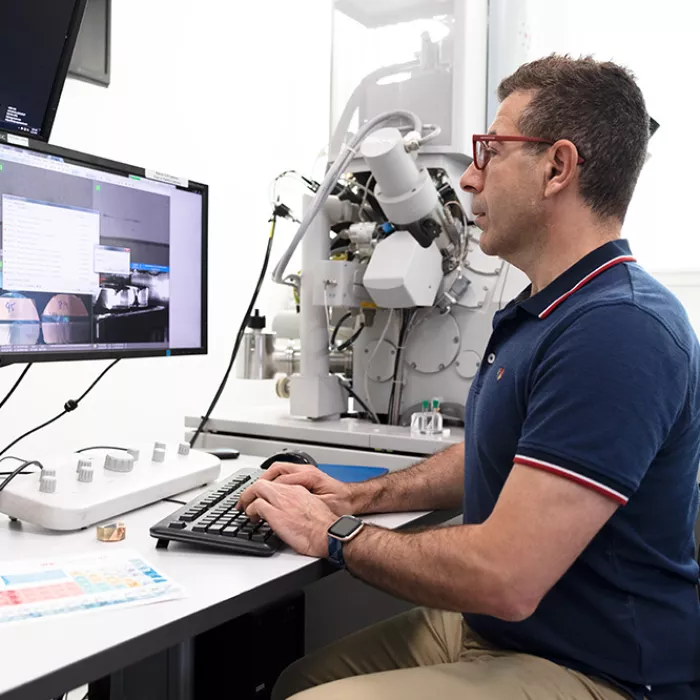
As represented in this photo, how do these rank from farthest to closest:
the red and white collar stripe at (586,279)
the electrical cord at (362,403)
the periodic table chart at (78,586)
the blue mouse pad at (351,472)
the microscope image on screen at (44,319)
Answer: the electrical cord at (362,403) → the blue mouse pad at (351,472) → the microscope image on screen at (44,319) → the red and white collar stripe at (586,279) → the periodic table chart at (78,586)

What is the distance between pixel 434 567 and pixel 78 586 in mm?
411

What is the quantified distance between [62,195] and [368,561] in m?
0.77

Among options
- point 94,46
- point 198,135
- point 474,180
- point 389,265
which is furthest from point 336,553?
point 198,135

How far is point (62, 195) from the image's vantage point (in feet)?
4.15

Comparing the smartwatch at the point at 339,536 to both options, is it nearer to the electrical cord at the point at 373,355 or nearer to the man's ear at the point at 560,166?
the man's ear at the point at 560,166

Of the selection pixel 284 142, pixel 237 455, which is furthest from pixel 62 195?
pixel 284 142

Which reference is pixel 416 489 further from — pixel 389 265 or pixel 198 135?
pixel 198 135

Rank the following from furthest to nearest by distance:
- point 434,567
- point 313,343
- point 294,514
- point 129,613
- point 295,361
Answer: point 295,361, point 313,343, point 294,514, point 434,567, point 129,613

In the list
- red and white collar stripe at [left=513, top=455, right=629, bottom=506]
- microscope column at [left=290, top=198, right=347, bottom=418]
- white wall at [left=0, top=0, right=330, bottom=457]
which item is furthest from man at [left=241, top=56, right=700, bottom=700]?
white wall at [left=0, top=0, right=330, bottom=457]

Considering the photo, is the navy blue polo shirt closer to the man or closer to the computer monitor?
the man

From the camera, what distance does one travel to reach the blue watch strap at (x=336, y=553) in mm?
1000

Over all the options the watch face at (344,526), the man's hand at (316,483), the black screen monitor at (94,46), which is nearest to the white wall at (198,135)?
the black screen monitor at (94,46)

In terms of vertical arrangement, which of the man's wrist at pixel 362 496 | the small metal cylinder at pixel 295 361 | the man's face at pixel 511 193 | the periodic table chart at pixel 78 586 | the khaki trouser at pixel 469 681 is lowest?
the khaki trouser at pixel 469 681

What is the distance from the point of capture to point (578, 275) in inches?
42.2
